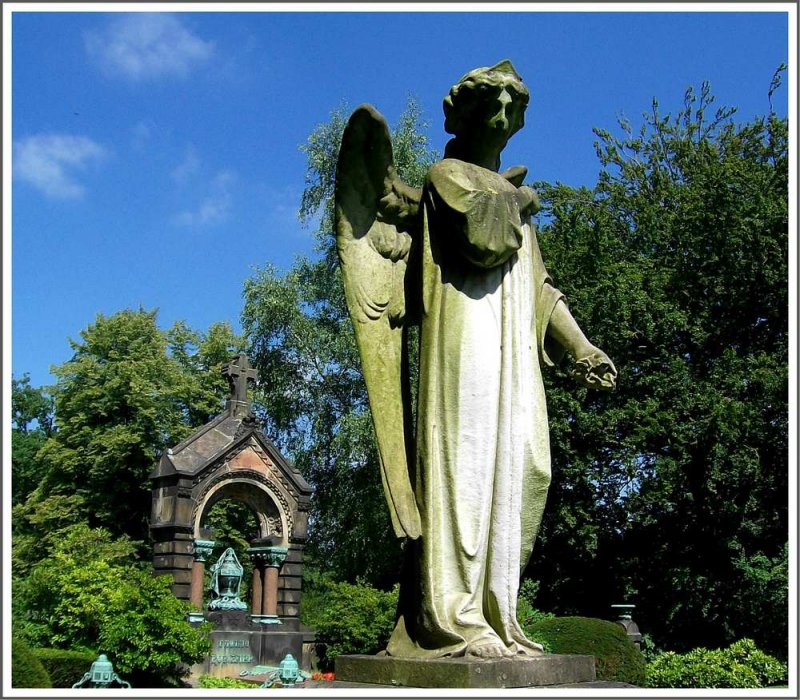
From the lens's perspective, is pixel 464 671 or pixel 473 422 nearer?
pixel 464 671

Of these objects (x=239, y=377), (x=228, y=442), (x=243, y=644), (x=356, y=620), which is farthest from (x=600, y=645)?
(x=239, y=377)

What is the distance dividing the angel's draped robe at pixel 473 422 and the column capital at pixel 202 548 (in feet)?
60.6

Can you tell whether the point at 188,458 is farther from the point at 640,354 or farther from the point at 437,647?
the point at 437,647

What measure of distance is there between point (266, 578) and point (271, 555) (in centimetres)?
58

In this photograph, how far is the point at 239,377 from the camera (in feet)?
82.8

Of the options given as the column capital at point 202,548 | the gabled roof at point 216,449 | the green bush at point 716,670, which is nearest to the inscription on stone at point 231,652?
the column capital at point 202,548

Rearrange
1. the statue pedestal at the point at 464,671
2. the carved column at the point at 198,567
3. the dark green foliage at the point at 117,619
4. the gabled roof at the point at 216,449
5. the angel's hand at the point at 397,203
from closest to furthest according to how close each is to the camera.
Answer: the statue pedestal at the point at 464,671, the angel's hand at the point at 397,203, the dark green foliage at the point at 117,619, the carved column at the point at 198,567, the gabled roof at the point at 216,449

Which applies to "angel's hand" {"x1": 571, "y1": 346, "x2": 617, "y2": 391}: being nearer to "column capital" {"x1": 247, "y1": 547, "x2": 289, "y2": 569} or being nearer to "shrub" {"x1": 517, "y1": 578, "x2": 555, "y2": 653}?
"shrub" {"x1": 517, "y1": 578, "x2": 555, "y2": 653}

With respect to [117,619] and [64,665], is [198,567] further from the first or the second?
[64,665]

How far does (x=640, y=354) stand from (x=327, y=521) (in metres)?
11.3

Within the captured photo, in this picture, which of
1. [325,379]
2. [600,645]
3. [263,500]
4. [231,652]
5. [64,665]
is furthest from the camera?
[325,379]

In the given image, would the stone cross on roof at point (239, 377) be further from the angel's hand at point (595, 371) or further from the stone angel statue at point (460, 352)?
the angel's hand at point (595, 371)

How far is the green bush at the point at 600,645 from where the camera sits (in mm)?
16453

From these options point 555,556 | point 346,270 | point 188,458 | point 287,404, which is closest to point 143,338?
point 287,404
